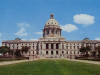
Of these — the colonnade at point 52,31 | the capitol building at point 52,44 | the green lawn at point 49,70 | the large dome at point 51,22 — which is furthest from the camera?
the large dome at point 51,22

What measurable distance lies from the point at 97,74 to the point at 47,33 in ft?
485

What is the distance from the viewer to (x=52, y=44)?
152875 mm

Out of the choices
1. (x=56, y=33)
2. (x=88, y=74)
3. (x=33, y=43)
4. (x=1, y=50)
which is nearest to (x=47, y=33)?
(x=56, y=33)

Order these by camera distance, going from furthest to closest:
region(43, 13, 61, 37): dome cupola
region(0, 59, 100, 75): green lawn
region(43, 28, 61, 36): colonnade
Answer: region(43, 28, 61, 36): colonnade < region(43, 13, 61, 37): dome cupola < region(0, 59, 100, 75): green lawn

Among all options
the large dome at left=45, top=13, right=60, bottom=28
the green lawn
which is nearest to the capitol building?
the large dome at left=45, top=13, right=60, bottom=28

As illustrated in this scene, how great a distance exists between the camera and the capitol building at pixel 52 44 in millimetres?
145375

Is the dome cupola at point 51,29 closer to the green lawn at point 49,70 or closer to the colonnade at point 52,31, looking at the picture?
the colonnade at point 52,31

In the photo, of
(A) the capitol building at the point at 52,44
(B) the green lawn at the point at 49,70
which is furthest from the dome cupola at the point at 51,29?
(B) the green lawn at the point at 49,70

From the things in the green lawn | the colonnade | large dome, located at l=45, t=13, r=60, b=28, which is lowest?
the green lawn

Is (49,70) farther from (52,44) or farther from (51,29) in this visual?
(51,29)

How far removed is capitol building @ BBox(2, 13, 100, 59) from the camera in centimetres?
14538

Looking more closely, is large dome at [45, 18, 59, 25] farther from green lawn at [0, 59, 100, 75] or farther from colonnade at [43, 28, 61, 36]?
green lawn at [0, 59, 100, 75]

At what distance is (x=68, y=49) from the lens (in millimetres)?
155875

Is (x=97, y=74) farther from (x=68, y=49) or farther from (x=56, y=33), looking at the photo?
(x=56, y=33)
